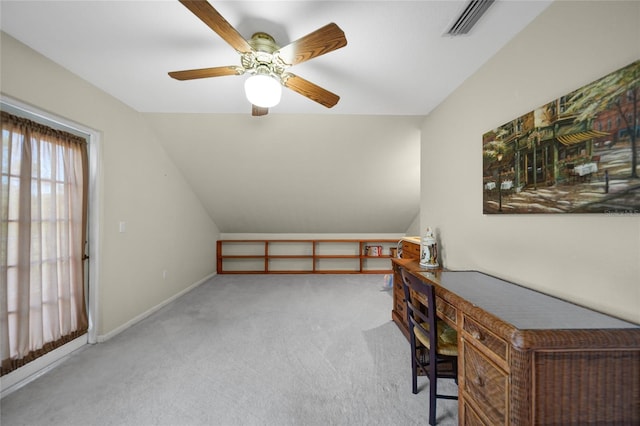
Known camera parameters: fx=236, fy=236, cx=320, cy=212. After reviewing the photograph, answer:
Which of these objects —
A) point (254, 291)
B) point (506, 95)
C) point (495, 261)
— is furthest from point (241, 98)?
point (254, 291)

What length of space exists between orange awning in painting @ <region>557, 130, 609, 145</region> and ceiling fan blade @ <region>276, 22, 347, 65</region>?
1.24 meters

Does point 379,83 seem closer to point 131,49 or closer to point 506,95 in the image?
point 506,95

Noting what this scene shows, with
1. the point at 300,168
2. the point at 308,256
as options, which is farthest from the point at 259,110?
the point at 308,256

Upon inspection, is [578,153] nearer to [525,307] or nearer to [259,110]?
[525,307]

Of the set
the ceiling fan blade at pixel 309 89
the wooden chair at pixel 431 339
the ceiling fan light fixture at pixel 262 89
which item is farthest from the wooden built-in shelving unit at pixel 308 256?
the ceiling fan light fixture at pixel 262 89

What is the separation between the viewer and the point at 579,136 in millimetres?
1158

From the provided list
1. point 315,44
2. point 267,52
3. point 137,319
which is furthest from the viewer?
point 137,319

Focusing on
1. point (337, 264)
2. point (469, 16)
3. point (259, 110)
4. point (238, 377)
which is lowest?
point (238, 377)

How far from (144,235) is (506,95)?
3790mm

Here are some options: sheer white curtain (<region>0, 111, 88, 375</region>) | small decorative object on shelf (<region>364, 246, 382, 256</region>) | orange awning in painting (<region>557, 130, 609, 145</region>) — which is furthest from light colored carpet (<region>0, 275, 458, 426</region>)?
small decorative object on shelf (<region>364, 246, 382, 256</region>)

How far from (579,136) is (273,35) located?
180 centimetres

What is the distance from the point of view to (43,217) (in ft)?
6.23

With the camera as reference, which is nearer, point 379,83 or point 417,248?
point 379,83

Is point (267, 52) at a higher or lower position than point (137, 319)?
higher
